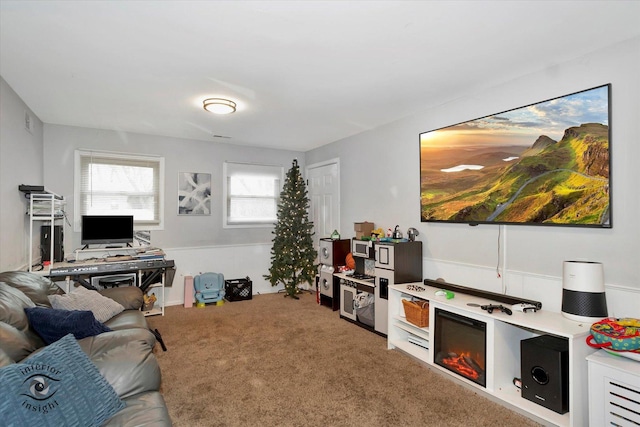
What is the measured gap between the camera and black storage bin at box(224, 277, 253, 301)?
17.9 ft

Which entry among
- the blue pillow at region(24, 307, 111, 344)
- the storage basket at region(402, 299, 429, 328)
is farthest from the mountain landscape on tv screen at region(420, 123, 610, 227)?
the blue pillow at region(24, 307, 111, 344)

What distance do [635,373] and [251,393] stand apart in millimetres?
2437

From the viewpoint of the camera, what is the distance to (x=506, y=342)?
263cm

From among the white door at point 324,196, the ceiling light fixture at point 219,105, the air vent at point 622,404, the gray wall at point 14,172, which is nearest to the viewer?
the air vent at point 622,404

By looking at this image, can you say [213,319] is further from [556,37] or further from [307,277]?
[556,37]

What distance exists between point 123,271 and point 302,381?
2.96 m

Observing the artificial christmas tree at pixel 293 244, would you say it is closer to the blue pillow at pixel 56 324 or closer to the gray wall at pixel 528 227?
the gray wall at pixel 528 227

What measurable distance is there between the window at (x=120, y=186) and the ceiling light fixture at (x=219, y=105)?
1.97 meters

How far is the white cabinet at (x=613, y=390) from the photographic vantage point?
1.88 meters

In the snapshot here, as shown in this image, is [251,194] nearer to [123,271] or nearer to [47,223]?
[123,271]

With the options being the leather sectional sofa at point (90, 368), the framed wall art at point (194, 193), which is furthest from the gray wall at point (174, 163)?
the leather sectional sofa at point (90, 368)

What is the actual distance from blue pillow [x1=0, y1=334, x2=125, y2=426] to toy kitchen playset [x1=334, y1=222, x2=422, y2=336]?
277cm

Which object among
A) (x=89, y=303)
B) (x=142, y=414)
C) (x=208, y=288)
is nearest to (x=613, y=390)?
(x=142, y=414)

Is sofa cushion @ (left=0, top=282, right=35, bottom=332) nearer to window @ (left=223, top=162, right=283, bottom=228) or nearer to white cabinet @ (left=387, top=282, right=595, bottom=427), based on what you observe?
white cabinet @ (left=387, top=282, right=595, bottom=427)
